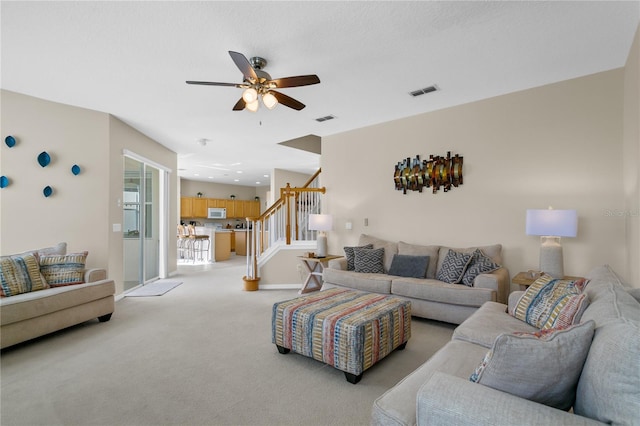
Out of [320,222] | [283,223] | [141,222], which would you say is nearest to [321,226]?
[320,222]

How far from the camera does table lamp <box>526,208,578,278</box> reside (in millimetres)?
3186

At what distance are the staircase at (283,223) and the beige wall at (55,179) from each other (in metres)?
2.29

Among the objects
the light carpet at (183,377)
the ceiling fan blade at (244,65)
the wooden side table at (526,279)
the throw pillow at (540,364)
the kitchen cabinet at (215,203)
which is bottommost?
the light carpet at (183,377)

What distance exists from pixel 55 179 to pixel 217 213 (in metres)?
8.23

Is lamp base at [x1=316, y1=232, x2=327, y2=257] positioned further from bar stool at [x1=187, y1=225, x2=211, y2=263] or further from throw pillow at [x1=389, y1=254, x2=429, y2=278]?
bar stool at [x1=187, y1=225, x2=211, y2=263]

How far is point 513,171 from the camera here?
13.3ft

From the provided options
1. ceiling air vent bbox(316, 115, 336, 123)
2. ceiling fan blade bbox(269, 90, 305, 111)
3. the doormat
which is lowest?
the doormat

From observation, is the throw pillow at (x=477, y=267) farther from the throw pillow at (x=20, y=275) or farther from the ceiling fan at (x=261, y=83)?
the throw pillow at (x=20, y=275)

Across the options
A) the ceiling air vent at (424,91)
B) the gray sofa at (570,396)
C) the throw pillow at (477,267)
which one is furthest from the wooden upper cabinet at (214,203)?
the gray sofa at (570,396)

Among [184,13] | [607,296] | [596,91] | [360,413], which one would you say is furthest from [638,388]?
[596,91]

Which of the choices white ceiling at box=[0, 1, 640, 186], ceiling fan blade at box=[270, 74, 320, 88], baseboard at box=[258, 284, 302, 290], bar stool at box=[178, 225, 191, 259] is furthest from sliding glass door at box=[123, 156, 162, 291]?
ceiling fan blade at box=[270, 74, 320, 88]

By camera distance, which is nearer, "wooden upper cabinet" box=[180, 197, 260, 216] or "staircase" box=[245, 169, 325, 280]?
"staircase" box=[245, 169, 325, 280]

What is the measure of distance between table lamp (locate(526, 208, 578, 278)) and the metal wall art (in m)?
1.27

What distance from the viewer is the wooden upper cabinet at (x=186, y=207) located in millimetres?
11750
